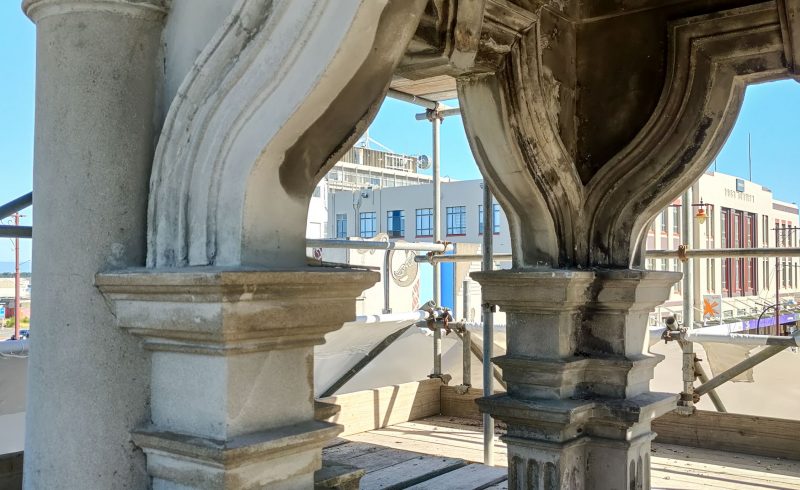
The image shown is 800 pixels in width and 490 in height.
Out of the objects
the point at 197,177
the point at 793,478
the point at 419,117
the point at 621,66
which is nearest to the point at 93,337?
the point at 197,177

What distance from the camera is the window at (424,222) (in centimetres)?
3023

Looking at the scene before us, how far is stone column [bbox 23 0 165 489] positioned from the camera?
5.42ft

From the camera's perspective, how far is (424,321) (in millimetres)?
6199

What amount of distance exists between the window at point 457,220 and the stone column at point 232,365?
94.9 feet

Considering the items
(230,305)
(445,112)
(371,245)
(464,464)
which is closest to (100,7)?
(230,305)

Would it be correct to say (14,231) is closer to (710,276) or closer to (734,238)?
(710,276)

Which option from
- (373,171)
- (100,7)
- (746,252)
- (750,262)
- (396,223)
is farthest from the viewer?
(373,171)

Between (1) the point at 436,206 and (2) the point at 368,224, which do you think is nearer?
(1) the point at 436,206

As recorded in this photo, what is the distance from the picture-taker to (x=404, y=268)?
15.4m

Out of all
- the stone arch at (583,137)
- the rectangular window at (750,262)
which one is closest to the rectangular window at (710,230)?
the rectangular window at (750,262)

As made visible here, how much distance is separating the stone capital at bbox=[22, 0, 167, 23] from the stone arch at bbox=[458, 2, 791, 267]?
1.55 metres

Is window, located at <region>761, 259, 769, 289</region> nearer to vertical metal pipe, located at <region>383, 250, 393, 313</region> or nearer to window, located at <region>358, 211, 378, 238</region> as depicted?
window, located at <region>358, 211, 378, 238</region>

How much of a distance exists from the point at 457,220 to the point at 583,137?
27508 mm

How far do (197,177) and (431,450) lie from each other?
364 cm
